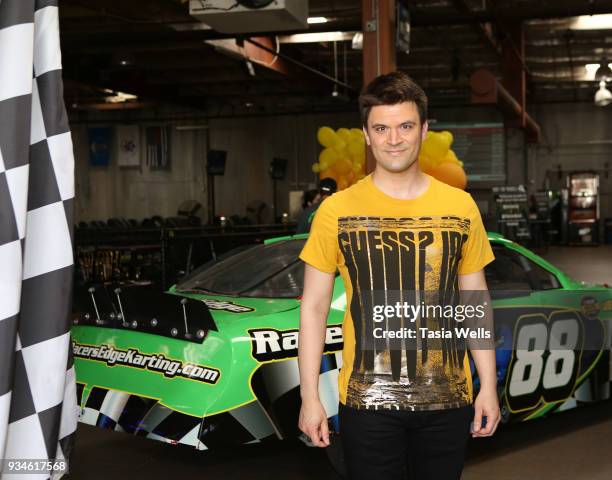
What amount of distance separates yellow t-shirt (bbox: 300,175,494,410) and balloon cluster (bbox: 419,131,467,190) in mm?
6568

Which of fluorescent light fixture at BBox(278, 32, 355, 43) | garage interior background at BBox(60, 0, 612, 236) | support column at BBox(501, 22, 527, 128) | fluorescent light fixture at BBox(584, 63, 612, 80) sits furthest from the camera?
fluorescent light fixture at BBox(584, 63, 612, 80)

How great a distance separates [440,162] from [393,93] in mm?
6921

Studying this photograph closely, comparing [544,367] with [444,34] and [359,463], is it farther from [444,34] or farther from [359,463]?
[444,34]

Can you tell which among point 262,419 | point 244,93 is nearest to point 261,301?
point 262,419

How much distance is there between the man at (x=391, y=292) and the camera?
2186mm

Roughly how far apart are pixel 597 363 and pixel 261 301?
2.02 meters

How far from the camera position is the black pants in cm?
219

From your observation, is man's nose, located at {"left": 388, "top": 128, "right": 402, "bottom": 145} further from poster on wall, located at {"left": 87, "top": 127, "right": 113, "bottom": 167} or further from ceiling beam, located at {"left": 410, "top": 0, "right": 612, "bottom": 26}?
poster on wall, located at {"left": 87, "top": 127, "right": 113, "bottom": 167}

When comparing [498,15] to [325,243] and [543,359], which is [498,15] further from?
[325,243]

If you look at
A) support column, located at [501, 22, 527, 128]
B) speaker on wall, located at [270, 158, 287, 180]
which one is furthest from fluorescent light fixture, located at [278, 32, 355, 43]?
speaker on wall, located at [270, 158, 287, 180]

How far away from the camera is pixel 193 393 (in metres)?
3.69

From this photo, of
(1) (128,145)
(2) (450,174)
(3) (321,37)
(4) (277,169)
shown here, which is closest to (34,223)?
(2) (450,174)

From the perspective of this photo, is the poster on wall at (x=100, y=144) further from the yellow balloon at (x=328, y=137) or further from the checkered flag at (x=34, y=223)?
the checkered flag at (x=34, y=223)

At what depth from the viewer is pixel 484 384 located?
227cm
